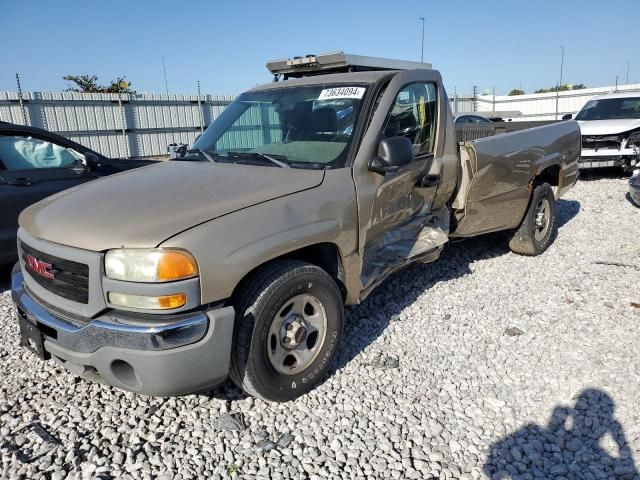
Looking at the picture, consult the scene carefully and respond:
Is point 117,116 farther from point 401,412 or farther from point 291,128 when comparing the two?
point 401,412

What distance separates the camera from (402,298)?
14.9 ft

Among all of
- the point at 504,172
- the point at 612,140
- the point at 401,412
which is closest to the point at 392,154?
the point at 401,412

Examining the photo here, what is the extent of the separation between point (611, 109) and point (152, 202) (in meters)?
12.1

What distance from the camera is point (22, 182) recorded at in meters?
4.99

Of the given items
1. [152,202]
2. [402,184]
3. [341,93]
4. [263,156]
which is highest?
[341,93]

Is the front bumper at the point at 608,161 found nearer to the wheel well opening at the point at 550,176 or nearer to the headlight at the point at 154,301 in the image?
the wheel well opening at the point at 550,176

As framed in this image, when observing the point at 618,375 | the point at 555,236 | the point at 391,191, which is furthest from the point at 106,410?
the point at 555,236

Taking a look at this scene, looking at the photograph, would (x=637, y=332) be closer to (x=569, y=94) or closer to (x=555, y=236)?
(x=555, y=236)

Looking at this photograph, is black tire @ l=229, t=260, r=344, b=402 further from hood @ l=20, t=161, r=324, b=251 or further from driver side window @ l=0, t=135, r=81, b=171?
driver side window @ l=0, t=135, r=81, b=171

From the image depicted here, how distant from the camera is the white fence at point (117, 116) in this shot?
14.4 m

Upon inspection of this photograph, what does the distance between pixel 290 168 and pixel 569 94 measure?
1202 inches

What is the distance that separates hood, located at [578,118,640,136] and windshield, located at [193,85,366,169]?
883 cm

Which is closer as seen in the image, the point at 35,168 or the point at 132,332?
the point at 132,332

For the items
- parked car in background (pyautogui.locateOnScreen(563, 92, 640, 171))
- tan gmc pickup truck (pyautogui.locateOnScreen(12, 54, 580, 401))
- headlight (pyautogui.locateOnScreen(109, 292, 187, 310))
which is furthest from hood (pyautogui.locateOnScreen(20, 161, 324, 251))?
parked car in background (pyautogui.locateOnScreen(563, 92, 640, 171))
